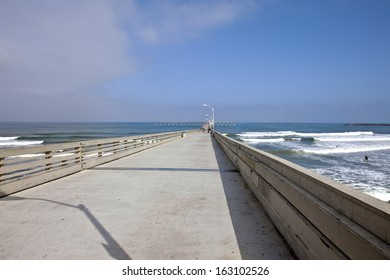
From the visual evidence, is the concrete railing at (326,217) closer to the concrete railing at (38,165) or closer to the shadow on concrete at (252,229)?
the shadow on concrete at (252,229)

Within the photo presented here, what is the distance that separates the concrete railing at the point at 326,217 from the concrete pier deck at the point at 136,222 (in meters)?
0.38

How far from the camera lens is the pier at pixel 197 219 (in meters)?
2.89

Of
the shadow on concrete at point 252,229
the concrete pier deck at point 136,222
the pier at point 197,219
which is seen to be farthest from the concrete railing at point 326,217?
the concrete pier deck at point 136,222

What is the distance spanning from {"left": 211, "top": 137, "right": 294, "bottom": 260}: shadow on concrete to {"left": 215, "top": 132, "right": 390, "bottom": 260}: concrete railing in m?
0.16

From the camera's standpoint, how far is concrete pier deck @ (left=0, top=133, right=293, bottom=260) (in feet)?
12.7

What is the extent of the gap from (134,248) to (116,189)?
3.88 meters

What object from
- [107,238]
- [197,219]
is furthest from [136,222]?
[197,219]

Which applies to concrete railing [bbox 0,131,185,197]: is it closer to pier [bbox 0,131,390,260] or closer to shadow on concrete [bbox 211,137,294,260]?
pier [bbox 0,131,390,260]

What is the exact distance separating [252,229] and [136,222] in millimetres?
1916

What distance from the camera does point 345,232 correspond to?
2693 millimetres

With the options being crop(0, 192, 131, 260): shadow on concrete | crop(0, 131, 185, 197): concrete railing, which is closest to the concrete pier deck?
crop(0, 192, 131, 260): shadow on concrete

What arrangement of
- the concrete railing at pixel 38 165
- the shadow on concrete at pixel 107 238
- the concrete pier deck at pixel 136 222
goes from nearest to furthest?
1. the shadow on concrete at pixel 107 238
2. the concrete pier deck at pixel 136 222
3. the concrete railing at pixel 38 165
